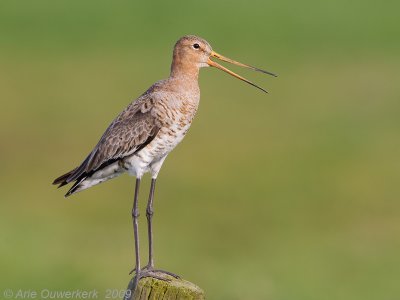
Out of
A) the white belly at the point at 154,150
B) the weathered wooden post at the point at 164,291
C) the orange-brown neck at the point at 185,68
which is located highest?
the orange-brown neck at the point at 185,68

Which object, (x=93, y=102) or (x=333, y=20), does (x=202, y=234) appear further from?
(x=333, y=20)

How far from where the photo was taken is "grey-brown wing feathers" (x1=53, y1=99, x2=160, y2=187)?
9078mm

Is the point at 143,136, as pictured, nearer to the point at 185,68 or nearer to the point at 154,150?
the point at 154,150

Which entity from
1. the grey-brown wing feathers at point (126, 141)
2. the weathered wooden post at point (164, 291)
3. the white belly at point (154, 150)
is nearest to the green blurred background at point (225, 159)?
the white belly at point (154, 150)

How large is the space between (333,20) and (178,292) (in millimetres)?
32164

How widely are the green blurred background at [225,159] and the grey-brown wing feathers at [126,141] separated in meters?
4.34

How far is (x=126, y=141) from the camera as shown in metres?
9.11

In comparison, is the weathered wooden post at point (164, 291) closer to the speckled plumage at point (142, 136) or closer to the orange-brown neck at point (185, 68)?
the speckled plumage at point (142, 136)

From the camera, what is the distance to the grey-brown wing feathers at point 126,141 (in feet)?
29.8

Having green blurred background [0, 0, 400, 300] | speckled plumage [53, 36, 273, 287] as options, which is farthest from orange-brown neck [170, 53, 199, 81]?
green blurred background [0, 0, 400, 300]

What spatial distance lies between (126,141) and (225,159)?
12.3 meters

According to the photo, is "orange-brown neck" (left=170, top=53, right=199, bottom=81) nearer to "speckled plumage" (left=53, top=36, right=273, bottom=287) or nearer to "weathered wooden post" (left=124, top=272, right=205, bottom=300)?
"speckled plumage" (left=53, top=36, right=273, bottom=287)

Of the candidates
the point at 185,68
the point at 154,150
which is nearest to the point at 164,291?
the point at 154,150

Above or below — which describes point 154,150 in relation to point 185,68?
below
